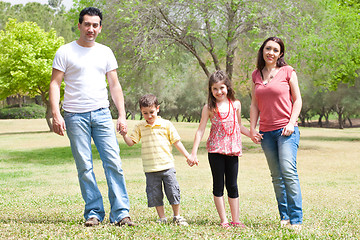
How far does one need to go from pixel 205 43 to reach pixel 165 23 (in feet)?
8.67

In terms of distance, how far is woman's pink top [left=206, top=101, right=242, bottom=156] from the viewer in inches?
207

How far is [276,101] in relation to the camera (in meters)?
5.22

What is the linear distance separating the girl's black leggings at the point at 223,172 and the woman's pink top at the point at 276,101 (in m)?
0.56

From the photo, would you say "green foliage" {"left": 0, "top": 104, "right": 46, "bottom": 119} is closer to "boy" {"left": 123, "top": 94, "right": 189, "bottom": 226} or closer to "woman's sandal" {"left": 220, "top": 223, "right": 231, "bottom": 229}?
"boy" {"left": 123, "top": 94, "right": 189, "bottom": 226}

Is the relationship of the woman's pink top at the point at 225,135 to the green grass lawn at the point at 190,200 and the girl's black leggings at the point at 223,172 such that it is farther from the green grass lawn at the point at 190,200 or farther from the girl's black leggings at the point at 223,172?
the green grass lawn at the point at 190,200

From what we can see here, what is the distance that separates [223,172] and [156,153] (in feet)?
2.71

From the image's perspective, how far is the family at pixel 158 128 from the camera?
5.18 m

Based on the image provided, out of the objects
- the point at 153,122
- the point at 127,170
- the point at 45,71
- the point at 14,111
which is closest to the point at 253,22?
the point at 127,170

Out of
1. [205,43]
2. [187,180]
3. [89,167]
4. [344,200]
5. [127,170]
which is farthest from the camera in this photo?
[205,43]

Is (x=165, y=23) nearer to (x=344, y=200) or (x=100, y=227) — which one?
(x=344, y=200)

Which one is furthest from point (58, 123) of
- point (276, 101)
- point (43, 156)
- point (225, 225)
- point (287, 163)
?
point (43, 156)

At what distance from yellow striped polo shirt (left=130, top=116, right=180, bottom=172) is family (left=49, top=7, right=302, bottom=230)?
0.01m

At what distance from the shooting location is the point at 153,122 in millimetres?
5543

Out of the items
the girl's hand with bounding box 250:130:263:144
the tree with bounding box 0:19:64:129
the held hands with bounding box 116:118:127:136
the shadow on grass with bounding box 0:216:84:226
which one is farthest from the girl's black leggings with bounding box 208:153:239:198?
the tree with bounding box 0:19:64:129
